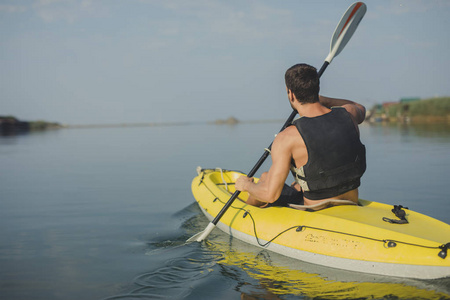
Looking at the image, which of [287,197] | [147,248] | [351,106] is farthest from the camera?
[147,248]

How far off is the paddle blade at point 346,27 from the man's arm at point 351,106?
1188mm

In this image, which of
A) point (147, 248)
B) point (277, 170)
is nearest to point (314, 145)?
point (277, 170)

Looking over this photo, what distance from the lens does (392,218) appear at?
13.4ft

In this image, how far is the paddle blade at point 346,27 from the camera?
5.68m

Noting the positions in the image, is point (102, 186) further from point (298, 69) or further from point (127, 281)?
point (298, 69)

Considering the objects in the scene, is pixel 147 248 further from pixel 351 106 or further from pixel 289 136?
pixel 351 106

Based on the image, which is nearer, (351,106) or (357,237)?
(357,237)

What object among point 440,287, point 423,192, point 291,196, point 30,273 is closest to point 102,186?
point 30,273

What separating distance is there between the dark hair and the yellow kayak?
1.23 meters

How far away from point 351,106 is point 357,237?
1393mm

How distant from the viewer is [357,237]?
379cm

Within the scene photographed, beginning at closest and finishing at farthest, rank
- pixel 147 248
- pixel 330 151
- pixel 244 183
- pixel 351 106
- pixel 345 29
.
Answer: pixel 330 151 → pixel 351 106 → pixel 244 183 → pixel 147 248 → pixel 345 29

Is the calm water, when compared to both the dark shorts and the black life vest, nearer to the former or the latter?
the dark shorts

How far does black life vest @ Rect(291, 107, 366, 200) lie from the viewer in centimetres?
387
